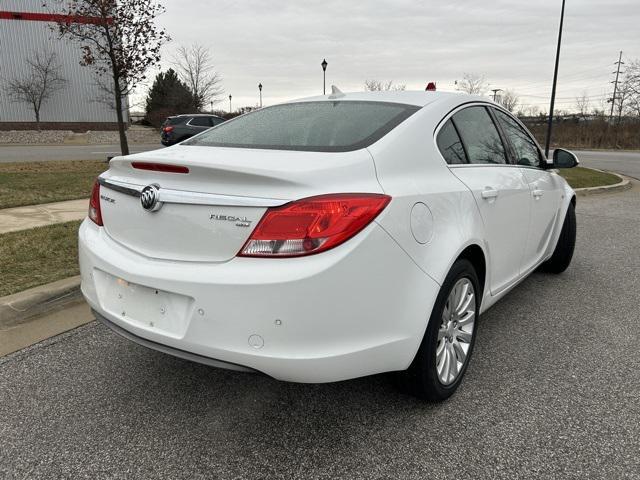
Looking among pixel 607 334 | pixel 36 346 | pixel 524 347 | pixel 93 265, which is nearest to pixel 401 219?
pixel 93 265

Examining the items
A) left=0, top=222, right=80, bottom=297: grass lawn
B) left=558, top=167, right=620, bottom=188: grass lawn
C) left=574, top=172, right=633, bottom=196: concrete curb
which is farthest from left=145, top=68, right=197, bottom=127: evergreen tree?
left=0, top=222, right=80, bottom=297: grass lawn

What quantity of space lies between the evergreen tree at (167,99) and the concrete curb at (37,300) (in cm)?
3682

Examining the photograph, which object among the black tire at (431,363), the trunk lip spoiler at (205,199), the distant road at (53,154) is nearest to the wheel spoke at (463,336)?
the black tire at (431,363)

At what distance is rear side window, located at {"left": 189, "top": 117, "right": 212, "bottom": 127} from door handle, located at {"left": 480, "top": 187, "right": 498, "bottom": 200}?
716 inches

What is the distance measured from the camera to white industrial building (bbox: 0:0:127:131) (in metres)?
37.8

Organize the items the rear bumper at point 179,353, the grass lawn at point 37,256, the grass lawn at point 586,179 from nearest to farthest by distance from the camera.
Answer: the rear bumper at point 179,353, the grass lawn at point 37,256, the grass lawn at point 586,179

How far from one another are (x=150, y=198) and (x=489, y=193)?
6.02ft

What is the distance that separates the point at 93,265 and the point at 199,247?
2.43 feet

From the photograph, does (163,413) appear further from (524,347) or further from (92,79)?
(92,79)

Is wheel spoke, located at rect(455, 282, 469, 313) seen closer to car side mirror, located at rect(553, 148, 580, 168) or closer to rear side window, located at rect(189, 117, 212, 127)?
car side mirror, located at rect(553, 148, 580, 168)

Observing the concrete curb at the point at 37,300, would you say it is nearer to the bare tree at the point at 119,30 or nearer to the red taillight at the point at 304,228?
the red taillight at the point at 304,228

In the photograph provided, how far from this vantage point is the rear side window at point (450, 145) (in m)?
2.72

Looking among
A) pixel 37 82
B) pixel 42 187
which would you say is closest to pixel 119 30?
pixel 42 187

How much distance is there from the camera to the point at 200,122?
2006 cm
